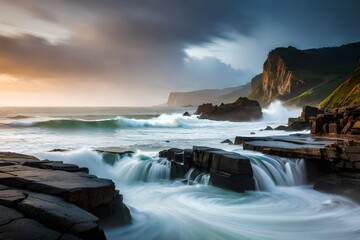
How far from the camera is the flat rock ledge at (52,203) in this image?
459 cm

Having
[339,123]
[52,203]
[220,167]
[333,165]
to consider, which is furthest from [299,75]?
[52,203]

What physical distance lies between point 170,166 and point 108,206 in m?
7.06

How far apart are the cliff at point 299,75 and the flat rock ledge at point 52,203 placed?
4186 inches

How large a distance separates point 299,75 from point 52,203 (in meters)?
142

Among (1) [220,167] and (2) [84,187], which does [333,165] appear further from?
(2) [84,187]

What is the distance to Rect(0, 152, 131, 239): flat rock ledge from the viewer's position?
4.59 metres

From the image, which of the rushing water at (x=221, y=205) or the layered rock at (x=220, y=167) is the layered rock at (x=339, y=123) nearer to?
the rushing water at (x=221, y=205)

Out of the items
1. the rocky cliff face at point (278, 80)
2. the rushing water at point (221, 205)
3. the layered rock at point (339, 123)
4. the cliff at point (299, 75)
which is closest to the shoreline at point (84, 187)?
the rushing water at point (221, 205)

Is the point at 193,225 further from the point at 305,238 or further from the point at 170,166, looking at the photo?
the point at 170,166

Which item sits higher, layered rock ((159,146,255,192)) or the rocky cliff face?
the rocky cliff face

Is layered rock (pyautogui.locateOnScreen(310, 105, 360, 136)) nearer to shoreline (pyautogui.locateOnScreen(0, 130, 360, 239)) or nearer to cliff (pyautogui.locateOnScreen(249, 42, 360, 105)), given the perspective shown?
shoreline (pyautogui.locateOnScreen(0, 130, 360, 239))

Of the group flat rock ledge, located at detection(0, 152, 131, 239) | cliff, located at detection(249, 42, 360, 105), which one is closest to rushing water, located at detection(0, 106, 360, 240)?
flat rock ledge, located at detection(0, 152, 131, 239)

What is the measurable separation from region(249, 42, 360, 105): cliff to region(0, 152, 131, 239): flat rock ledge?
349ft

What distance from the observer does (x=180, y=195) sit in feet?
37.9
